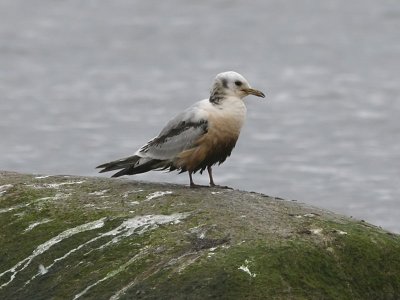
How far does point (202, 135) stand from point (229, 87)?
0.54m

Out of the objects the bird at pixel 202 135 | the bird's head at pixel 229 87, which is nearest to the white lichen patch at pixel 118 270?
the bird at pixel 202 135

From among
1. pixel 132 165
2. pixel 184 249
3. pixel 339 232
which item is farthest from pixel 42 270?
pixel 339 232

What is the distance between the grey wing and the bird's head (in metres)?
0.33

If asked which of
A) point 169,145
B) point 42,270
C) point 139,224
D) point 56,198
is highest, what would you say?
point 169,145

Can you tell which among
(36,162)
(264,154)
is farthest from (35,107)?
(264,154)

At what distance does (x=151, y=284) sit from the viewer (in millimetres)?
9562

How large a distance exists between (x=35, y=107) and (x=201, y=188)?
16.4m

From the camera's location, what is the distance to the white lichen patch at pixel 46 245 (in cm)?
1023

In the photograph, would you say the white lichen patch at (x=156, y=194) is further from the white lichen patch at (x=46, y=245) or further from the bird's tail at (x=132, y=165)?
the bird's tail at (x=132, y=165)

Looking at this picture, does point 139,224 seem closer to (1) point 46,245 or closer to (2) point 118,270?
(2) point 118,270

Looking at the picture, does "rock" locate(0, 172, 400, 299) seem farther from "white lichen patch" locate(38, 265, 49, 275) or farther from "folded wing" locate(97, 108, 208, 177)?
"folded wing" locate(97, 108, 208, 177)

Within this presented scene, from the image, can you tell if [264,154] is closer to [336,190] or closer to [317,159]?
[317,159]

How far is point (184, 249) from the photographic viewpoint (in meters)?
9.84

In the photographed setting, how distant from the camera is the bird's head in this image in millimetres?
11758
